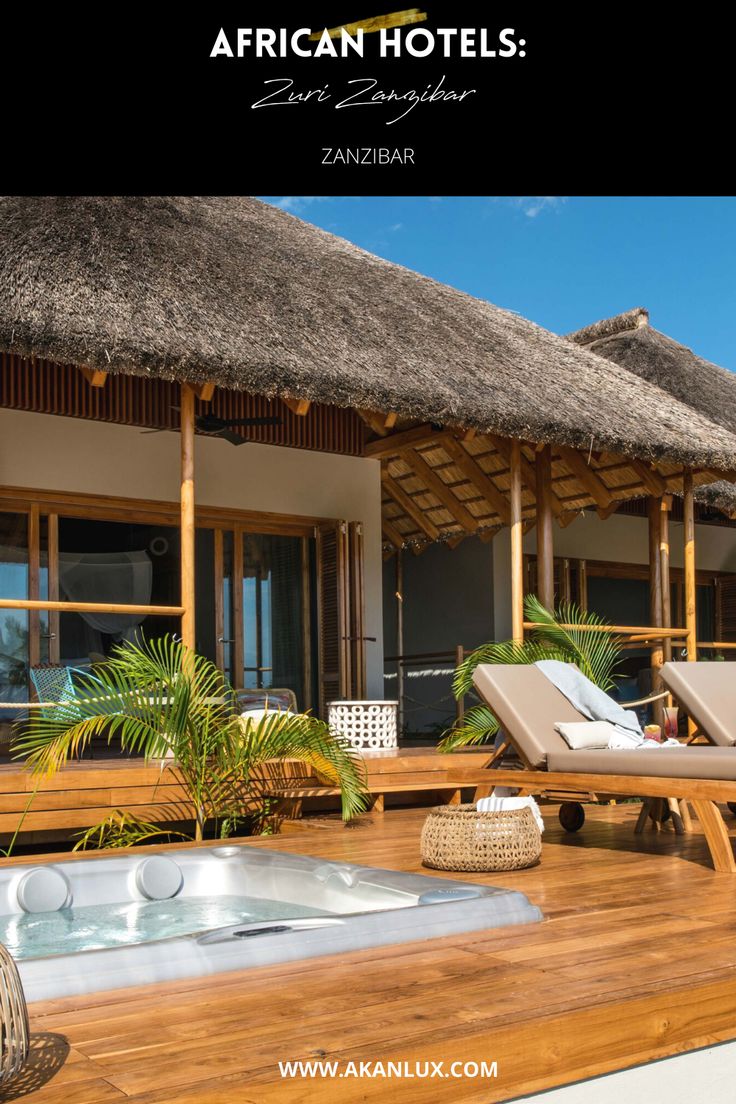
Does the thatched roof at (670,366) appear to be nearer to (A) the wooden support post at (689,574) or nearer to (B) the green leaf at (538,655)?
(A) the wooden support post at (689,574)

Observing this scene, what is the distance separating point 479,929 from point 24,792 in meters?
3.02

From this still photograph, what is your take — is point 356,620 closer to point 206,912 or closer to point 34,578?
point 34,578

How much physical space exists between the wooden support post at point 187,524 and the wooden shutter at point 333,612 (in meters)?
3.14

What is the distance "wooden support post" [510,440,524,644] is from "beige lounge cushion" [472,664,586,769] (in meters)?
1.88

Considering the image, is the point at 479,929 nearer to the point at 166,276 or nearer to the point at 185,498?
the point at 185,498

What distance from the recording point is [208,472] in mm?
9102

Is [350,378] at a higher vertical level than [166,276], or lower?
lower

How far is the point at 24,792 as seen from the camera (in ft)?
18.3

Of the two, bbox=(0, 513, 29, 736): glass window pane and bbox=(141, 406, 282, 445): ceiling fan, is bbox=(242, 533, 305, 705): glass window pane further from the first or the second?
bbox=(0, 513, 29, 736): glass window pane

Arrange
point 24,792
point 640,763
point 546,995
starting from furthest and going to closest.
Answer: point 24,792 < point 640,763 < point 546,995

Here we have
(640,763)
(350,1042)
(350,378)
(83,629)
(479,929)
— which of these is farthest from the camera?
(83,629)

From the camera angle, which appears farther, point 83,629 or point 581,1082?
point 83,629
